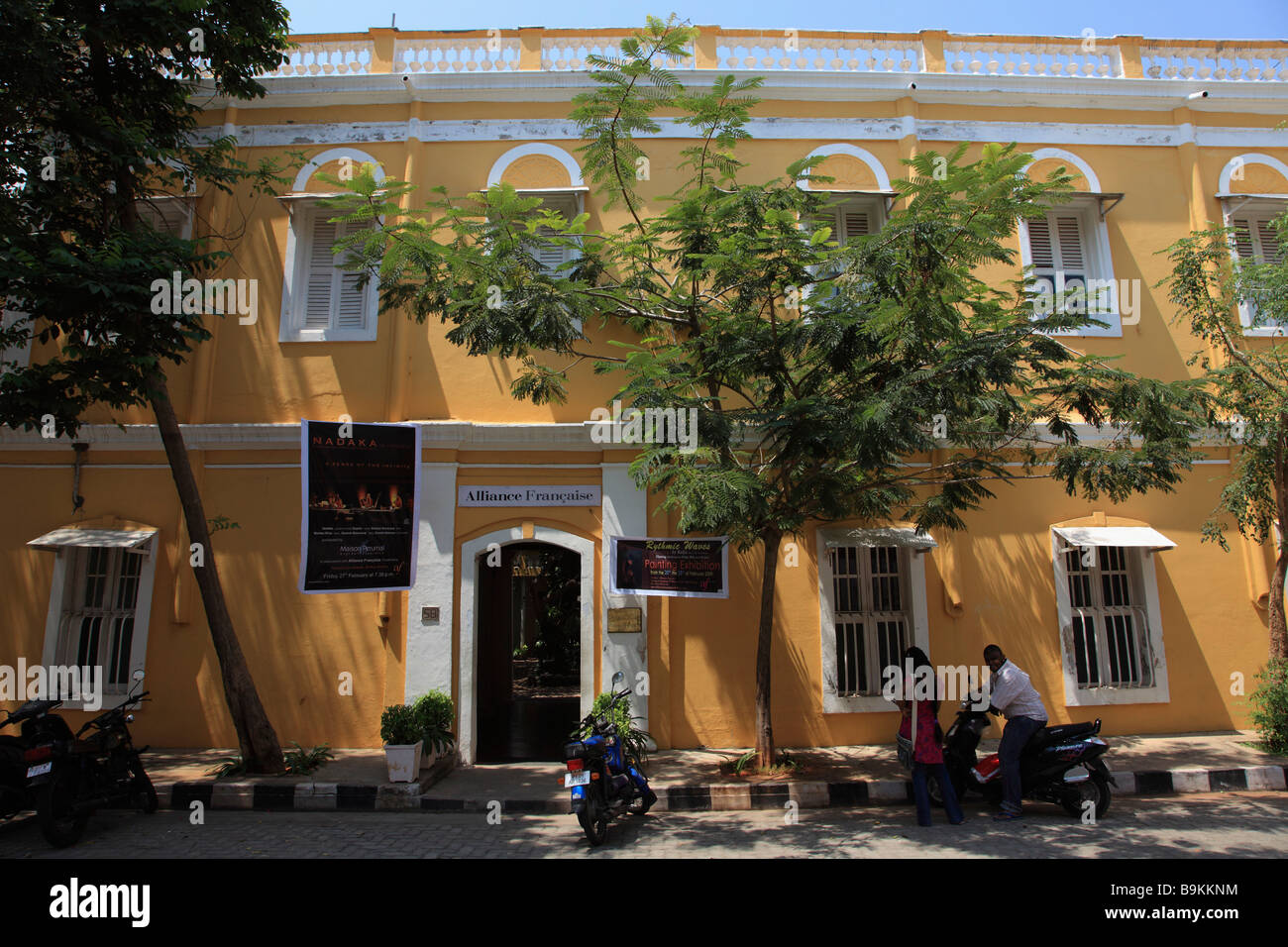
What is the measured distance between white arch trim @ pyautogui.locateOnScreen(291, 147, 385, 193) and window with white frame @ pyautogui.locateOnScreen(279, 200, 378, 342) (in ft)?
1.19

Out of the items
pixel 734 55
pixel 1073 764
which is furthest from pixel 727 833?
pixel 734 55

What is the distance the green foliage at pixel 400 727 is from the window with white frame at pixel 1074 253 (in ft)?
29.7

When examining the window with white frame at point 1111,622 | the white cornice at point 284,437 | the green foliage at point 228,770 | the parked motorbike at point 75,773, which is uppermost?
the white cornice at point 284,437

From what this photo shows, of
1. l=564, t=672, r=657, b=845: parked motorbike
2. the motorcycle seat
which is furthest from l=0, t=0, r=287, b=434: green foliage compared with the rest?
the motorcycle seat

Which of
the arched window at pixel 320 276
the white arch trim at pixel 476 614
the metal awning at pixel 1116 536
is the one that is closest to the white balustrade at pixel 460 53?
the arched window at pixel 320 276

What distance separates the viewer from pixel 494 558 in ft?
29.6

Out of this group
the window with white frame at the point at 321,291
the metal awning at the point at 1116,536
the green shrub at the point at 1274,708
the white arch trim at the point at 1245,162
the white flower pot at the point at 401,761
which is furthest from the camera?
the white arch trim at the point at 1245,162

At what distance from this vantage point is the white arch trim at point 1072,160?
10000 millimetres

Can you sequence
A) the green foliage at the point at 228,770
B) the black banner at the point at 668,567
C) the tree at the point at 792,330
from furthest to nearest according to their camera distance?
the black banner at the point at 668,567 < the green foliage at the point at 228,770 < the tree at the point at 792,330

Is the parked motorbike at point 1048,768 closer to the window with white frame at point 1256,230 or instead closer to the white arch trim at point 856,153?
the white arch trim at point 856,153

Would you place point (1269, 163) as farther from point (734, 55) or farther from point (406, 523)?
point (406, 523)

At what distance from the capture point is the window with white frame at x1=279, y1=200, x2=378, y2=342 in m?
9.51

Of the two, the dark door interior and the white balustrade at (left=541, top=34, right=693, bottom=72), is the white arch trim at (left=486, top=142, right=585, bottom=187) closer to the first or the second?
the white balustrade at (left=541, top=34, right=693, bottom=72)

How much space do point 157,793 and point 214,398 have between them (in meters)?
4.58
